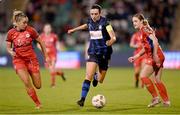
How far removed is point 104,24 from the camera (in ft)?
52.7

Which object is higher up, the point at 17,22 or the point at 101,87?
the point at 17,22

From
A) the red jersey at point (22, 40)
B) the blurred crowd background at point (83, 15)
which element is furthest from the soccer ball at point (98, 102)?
the blurred crowd background at point (83, 15)

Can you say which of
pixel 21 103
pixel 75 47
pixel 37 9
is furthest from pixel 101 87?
pixel 37 9

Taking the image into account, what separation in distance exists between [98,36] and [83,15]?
20640mm

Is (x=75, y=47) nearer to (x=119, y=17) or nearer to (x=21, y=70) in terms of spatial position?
(x=119, y=17)

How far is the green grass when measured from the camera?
15.2 meters

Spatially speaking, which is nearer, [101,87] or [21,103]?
[21,103]

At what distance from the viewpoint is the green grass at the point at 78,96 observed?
15242 millimetres

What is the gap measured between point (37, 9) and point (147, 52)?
21664 millimetres

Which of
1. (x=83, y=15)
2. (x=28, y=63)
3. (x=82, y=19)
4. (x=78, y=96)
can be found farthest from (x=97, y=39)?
(x=83, y=15)

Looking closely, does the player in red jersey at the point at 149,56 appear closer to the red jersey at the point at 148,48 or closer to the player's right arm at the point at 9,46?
the red jersey at the point at 148,48

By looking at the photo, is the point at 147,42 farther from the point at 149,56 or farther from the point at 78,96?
the point at 78,96

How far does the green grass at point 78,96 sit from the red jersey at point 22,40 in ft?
4.54

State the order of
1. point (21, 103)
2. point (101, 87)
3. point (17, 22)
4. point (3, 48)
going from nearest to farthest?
point (17, 22) → point (21, 103) → point (101, 87) → point (3, 48)
